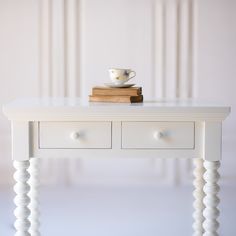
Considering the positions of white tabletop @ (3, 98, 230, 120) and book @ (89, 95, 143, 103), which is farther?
book @ (89, 95, 143, 103)

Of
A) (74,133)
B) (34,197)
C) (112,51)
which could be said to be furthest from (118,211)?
(74,133)

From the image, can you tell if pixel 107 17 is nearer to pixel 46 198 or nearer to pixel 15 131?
pixel 46 198

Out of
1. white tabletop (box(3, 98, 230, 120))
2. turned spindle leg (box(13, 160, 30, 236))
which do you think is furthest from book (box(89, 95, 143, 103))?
turned spindle leg (box(13, 160, 30, 236))

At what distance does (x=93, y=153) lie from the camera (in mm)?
1675

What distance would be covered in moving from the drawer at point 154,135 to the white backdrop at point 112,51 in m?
1.61

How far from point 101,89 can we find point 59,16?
1565 millimetres

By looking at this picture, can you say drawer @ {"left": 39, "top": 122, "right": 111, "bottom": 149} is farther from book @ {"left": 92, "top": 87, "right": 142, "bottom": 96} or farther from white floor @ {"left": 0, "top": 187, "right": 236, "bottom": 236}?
white floor @ {"left": 0, "top": 187, "right": 236, "bottom": 236}

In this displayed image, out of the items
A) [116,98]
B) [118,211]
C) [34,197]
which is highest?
[116,98]

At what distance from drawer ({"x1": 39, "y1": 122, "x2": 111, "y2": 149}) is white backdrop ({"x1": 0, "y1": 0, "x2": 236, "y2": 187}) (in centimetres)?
160

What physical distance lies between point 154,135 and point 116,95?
0.20 m

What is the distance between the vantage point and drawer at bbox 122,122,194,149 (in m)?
1.67

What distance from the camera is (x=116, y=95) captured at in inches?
70.1

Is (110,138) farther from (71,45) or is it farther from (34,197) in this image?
(71,45)

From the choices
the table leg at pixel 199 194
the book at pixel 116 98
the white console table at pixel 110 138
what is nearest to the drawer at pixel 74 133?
the white console table at pixel 110 138
